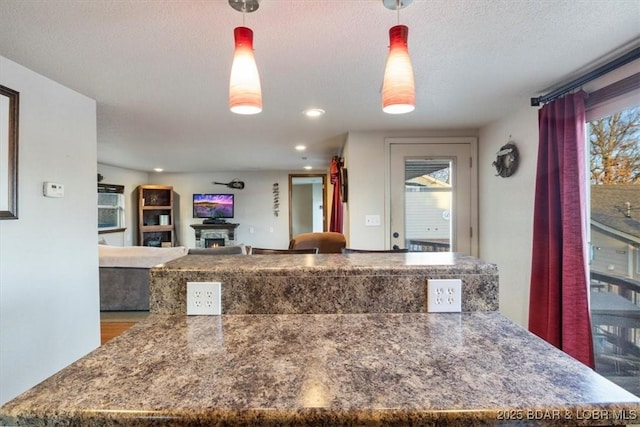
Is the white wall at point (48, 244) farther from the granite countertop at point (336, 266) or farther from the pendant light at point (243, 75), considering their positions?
the pendant light at point (243, 75)

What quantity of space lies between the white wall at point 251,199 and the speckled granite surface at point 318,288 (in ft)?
19.5

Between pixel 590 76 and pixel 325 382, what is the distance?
2.23m

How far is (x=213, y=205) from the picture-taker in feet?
22.8

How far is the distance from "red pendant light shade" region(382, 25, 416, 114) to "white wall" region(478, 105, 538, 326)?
2.03 metres

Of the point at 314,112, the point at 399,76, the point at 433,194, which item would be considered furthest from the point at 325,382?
the point at 433,194

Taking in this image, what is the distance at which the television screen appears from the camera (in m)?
6.96

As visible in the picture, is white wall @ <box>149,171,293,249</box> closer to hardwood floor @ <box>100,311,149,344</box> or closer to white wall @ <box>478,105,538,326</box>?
hardwood floor @ <box>100,311,149,344</box>

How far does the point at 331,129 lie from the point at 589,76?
2072 millimetres

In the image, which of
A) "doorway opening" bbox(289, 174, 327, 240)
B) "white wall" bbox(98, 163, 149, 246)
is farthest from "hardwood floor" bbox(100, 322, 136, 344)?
"doorway opening" bbox(289, 174, 327, 240)

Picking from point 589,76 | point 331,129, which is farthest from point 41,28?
point 589,76

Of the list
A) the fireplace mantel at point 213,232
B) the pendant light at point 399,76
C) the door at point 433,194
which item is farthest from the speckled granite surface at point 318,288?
the fireplace mantel at point 213,232

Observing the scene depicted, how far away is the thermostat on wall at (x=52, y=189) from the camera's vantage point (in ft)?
6.70

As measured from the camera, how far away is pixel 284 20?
144 cm

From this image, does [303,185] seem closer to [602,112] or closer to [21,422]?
[602,112]
